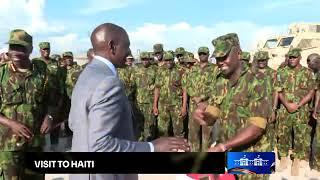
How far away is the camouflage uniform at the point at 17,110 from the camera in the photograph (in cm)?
424

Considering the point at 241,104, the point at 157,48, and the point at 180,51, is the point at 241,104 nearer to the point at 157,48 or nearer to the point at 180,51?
the point at 157,48

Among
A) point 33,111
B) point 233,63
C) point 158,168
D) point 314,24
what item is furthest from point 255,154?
point 314,24

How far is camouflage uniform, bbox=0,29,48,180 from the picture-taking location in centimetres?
424

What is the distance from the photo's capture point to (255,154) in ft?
11.6

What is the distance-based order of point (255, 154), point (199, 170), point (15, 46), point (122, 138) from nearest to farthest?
point (122, 138) < point (199, 170) < point (255, 154) < point (15, 46)

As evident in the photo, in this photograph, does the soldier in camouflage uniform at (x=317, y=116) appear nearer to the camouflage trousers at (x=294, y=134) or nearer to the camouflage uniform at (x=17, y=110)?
the camouflage trousers at (x=294, y=134)

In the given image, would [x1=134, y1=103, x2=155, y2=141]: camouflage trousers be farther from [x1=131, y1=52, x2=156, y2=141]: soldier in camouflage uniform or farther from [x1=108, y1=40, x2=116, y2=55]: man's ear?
[x1=108, y1=40, x2=116, y2=55]: man's ear

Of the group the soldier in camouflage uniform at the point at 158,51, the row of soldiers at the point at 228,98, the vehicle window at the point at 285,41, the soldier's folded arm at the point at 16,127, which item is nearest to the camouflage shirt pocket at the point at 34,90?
the soldier's folded arm at the point at 16,127

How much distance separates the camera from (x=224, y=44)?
11.7 feet

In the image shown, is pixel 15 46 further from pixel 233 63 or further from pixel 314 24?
pixel 314 24

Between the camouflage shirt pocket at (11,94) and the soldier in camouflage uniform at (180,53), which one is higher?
the soldier in camouflage uniform at (180,53)

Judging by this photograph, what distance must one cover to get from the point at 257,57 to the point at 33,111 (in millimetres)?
5614

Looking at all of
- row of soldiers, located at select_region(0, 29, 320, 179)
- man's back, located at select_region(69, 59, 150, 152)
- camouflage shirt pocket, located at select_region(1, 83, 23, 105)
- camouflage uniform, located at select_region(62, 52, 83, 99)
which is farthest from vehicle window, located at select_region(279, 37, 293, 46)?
man's back, located at select_region(69, 59, 150, 152)

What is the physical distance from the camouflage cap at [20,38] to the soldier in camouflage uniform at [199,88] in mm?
4202
